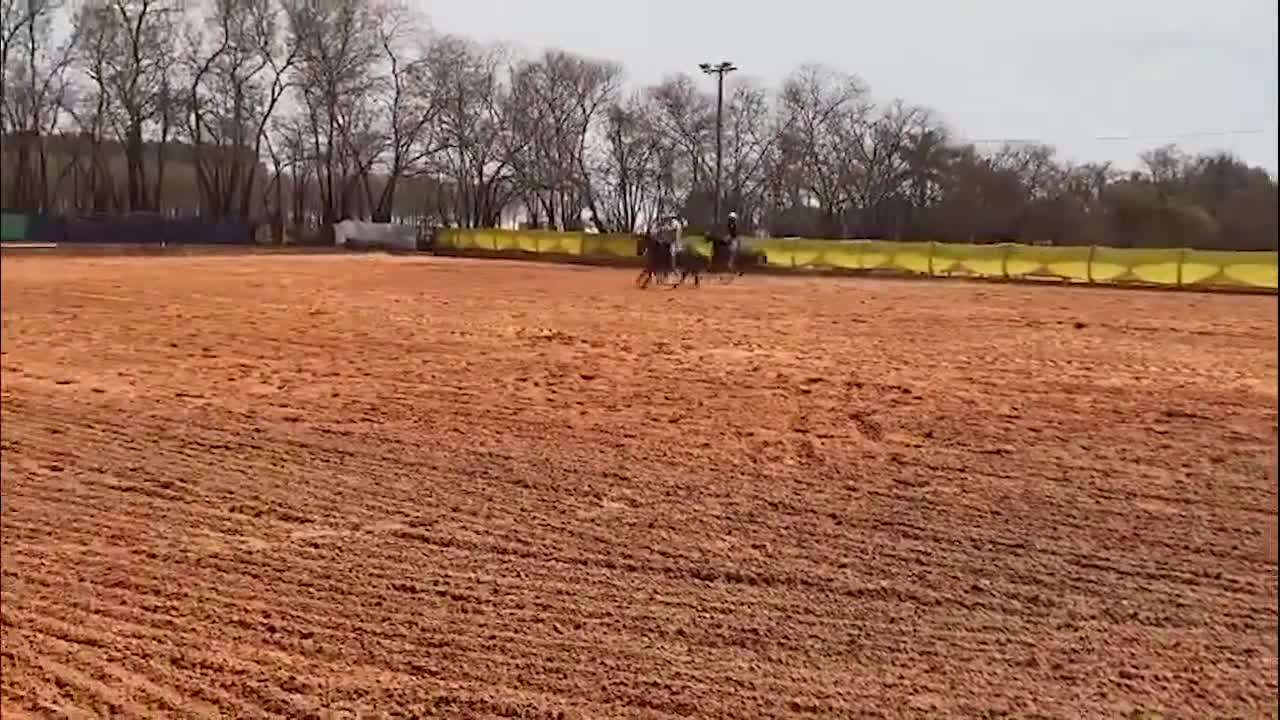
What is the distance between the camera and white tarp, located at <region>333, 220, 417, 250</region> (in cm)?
78

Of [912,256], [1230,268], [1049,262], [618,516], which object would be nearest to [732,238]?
[912,256]

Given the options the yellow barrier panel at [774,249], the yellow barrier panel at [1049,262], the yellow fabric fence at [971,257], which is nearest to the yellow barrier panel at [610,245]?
the yellow fabric fence at [971,257]

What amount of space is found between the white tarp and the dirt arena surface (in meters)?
0.03

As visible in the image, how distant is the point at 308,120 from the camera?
769 mm

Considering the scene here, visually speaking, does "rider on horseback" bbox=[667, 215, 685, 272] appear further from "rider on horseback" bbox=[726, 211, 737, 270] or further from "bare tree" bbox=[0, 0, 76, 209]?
"bare tree" bbox=[0, 0, 76, 209]

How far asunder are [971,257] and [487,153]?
42 centimetres

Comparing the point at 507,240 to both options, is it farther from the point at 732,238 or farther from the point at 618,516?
the point at 618,516

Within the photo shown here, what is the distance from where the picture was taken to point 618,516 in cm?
178

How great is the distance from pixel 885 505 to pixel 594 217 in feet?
3.70

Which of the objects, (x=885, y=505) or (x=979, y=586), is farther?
(x=885, y=505)

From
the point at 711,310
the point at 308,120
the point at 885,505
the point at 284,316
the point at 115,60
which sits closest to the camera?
the point at 115,60

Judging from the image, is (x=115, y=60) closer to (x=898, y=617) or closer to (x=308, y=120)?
(x=308, y=120)

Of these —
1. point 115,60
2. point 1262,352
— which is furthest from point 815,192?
point 115,60

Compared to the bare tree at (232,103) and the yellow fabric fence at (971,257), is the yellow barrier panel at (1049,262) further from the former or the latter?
the bare tree at (232,103)
